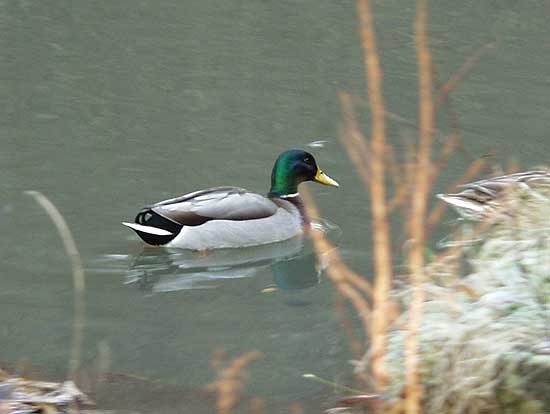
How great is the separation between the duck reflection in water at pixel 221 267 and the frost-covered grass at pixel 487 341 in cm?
319

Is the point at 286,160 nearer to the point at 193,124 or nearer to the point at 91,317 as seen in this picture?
the point at 193,124

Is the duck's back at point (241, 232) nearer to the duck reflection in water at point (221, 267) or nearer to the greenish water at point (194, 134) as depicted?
the duck reflection in water at point (221, 267)

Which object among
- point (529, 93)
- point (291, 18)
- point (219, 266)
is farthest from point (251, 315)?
point (291, 18)

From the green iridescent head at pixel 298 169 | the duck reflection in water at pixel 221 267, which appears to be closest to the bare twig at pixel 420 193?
the duck reflection in water at pixel 221 267

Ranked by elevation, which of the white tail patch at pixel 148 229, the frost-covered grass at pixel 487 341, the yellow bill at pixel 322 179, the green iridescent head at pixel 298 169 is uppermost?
the green iridescent head at pixel 298 169

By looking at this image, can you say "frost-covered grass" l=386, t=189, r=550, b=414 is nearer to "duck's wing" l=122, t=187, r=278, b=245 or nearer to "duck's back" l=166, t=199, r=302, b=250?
"duck's wing" l=122, t=187, r=278, b=245

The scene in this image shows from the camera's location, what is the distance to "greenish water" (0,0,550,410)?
764 cm

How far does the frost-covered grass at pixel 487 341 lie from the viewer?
16.8 ft

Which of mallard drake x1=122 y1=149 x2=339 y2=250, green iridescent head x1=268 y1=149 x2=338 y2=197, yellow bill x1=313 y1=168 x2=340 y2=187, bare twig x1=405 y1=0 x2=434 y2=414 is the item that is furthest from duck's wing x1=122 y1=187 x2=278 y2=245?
bare twig x1=405 y1=0 x2=434 y2=414

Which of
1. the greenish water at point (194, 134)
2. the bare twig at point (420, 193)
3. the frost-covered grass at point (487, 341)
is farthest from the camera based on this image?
the greenish water at point (194, 134)

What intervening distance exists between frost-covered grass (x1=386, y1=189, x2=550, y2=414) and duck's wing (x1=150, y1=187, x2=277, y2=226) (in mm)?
4127

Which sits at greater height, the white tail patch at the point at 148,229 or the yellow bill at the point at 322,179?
the yellow bill at the point at 322,179

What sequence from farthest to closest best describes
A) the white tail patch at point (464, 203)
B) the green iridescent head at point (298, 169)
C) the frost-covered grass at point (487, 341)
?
the green iridescent head at point (298, 169) → the white tail patch at point (464, 203) → the frost-covered grass at point (487, 341)

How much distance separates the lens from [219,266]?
948 cm
